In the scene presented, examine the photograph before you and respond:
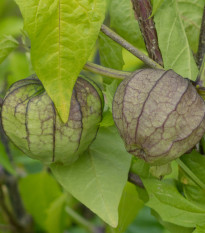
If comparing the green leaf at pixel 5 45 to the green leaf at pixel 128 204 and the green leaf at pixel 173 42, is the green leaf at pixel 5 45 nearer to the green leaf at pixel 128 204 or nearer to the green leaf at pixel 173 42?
the green leaf at pixel 173 42

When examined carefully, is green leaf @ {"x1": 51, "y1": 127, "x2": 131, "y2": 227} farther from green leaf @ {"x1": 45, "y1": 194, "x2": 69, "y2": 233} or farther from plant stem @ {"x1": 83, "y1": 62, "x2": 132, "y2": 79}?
green leaf @ {"x1": 45, "y1": 194, "x2": 69, "y2": 233}

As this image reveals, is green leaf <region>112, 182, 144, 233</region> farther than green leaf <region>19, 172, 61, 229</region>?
No

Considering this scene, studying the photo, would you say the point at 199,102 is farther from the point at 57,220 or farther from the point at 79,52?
the point at 57,220

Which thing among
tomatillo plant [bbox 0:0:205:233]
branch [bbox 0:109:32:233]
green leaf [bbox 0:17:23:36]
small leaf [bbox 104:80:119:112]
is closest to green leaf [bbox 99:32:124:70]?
tomatillo plant [bbox 0:0:205:233]

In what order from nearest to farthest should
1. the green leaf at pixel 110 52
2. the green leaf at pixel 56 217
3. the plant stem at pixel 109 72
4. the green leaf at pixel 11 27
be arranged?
the plant stem at pixel 109 72, the green leaf at pixel 110 52, the green leaf at pixel 56 217, the green leaf at pixel 11 27

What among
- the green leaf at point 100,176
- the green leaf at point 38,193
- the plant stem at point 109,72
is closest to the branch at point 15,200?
the green leaf at point 38,193

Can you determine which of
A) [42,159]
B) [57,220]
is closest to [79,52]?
[42,159]
